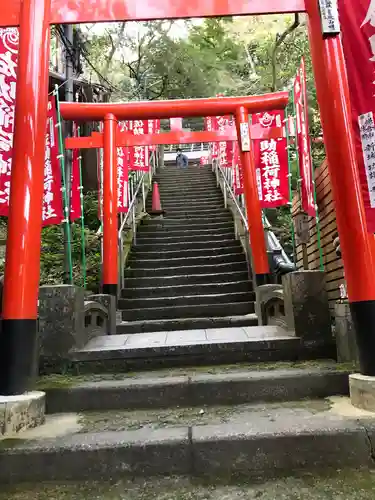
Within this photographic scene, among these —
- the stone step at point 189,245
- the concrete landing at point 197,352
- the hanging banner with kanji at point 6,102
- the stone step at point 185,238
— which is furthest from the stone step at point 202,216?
the concrete landing at point 197,352

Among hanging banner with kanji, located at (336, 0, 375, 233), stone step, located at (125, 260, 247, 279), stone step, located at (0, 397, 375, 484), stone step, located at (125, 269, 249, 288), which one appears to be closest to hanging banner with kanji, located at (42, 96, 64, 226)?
stone step, located at (125, 269, 249, 288)

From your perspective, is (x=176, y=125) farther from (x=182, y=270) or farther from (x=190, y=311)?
(x=190, y=311)

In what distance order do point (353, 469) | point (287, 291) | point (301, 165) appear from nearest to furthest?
point (353, 469)
point (287, 291)
point (301, 165)

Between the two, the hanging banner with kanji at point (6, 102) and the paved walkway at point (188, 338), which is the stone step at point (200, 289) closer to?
the paved walkway at point (188, 338)

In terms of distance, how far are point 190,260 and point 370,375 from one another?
17.4 ft

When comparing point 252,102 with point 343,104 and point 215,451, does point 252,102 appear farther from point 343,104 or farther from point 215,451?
point 215,451

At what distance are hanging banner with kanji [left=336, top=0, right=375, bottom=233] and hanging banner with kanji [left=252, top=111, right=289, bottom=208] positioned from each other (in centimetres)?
418

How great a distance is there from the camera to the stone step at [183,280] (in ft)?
24.8

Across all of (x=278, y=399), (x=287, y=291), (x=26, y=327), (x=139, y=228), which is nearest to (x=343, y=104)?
(x=287, y=291)

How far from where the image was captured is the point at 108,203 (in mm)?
7242

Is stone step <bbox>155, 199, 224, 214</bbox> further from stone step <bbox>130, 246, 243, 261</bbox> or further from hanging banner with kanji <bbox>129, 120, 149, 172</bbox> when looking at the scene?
stone step <bbox>130, 246, 243, 261</bbox>

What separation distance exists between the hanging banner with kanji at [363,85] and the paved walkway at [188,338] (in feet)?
5.97

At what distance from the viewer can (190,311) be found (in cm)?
662

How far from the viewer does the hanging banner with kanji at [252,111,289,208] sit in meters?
7.73
